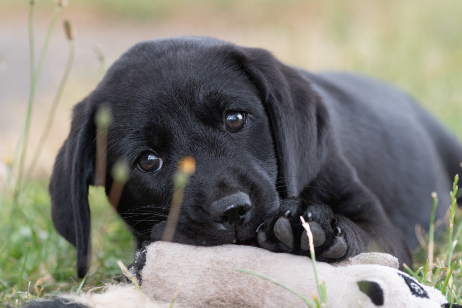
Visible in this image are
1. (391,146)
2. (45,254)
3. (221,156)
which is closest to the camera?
(221,156)

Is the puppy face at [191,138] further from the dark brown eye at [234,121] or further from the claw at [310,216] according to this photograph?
the claw at [310,216]

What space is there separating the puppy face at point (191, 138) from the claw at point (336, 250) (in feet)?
1.02

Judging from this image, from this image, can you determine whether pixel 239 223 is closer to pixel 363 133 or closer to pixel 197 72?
pixel 197 72

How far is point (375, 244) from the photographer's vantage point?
254cm

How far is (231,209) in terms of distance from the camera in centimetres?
208

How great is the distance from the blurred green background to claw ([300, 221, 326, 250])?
127 centimetres

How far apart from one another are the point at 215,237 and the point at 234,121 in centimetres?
63

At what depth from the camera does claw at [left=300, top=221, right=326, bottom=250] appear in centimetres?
196

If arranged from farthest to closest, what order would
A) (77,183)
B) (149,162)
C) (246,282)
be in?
(77,183)
(149,162)
(246,282)

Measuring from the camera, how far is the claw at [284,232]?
6.55 ft

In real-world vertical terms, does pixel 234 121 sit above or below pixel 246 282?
above

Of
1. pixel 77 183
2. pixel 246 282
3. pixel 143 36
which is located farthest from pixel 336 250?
pixel 143 36

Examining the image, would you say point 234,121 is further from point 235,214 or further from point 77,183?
point 77,183

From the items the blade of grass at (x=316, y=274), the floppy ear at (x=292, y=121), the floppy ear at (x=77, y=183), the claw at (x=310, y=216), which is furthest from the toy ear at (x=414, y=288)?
the floppy ear at (x=77, y=183)
